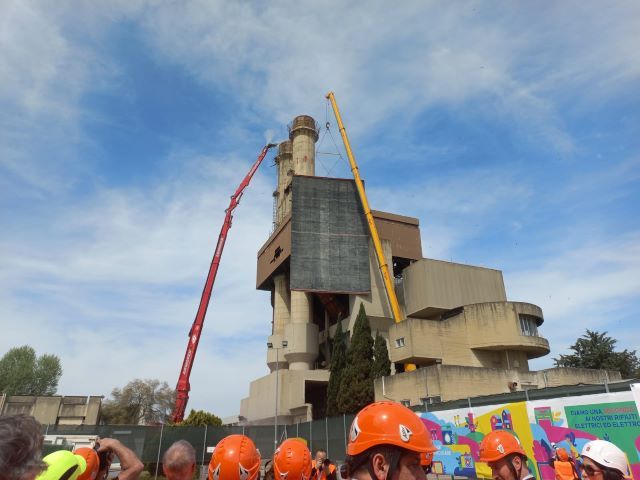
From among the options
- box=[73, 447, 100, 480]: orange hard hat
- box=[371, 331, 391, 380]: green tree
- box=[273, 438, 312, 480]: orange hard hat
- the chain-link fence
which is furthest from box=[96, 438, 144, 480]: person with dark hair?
box=[371, 331, 391, 380]: green tree

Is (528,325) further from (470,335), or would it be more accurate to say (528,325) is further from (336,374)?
(336,374)

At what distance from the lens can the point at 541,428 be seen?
12.9 metres

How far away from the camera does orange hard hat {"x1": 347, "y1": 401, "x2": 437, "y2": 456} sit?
2074 mm

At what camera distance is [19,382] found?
217ft

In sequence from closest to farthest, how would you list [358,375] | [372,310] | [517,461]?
1. [517,461]
2. [358,375]
3. [372,310]

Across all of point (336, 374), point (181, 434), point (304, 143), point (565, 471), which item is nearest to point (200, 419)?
point (181, 434)

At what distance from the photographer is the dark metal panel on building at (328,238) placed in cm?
4947

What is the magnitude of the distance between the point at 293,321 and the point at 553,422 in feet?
129

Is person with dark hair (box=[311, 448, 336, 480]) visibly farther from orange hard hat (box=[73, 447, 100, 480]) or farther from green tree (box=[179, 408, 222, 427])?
green tree (box=[179, 408, 222, 427])

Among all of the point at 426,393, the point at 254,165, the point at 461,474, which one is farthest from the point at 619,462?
the point at 254,165

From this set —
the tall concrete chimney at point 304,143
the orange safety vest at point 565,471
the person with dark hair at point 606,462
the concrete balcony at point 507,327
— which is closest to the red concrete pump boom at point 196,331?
the tall concrete chimney at point 304,143

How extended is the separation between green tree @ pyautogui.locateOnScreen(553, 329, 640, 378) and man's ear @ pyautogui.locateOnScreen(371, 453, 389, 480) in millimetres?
64920

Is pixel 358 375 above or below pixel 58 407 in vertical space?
above

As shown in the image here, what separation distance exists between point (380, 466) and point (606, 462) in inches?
104
